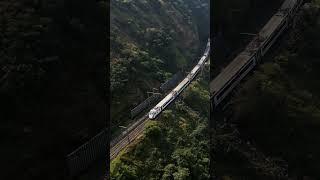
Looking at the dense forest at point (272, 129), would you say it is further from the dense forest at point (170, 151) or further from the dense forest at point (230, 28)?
the dense forest at point (230, 28)

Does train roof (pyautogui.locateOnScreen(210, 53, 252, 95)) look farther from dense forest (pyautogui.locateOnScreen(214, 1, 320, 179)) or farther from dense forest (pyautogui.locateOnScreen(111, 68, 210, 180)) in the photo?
dense forest (pyautogui.locateOnScreen(111, 68, 210, 180))

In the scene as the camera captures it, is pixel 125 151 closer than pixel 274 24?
Yes

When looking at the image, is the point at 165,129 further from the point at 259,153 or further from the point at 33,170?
the point at 33,170

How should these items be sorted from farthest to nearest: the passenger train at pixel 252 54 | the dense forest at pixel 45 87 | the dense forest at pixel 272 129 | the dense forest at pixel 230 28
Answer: the dense forest at pixel 230 28, the passenger train at pixel 252 54, the dense forest at pixel 272 129, the dense forest at pixel 45 87

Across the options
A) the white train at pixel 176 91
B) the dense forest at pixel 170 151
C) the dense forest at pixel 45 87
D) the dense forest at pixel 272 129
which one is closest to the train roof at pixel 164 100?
the white train at pixel 176 91

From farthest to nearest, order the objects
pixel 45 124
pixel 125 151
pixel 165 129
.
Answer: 1. pixel 165 129
2. pixel 125 151
3. pixel 45 124

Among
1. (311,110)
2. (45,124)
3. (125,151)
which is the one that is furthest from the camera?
(311,110)

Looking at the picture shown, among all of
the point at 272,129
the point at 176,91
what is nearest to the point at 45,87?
the point at 176,91

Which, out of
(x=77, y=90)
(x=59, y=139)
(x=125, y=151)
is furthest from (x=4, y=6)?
(x=125, y=151)
